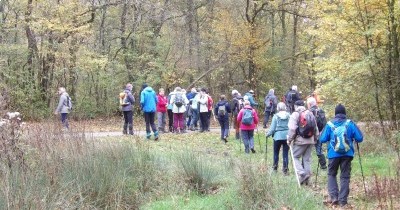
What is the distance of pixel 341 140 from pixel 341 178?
0.67 metres

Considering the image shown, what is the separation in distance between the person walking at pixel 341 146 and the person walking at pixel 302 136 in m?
1.28

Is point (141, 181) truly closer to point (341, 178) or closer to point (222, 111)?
point (341, 178)

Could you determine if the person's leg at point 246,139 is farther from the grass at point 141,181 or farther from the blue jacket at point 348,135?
the blue jacket at point 348,135

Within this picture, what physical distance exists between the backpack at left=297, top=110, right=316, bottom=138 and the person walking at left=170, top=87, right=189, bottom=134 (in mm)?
8447

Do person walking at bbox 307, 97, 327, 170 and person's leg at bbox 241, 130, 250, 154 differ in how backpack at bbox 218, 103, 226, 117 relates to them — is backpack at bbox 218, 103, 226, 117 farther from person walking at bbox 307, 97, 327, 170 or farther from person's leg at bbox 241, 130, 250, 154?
person walking at bbox 307, 97, 327, 170

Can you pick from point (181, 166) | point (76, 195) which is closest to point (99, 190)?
point (76, 195)

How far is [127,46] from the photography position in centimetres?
2831

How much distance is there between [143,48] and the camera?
28.5 m

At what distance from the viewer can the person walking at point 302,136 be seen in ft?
31.0

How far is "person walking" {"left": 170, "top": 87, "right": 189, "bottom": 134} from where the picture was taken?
17.6 m

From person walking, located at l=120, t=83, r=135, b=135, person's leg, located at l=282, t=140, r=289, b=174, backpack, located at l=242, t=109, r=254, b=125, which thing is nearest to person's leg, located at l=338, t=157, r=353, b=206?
person's leg, located at l=282, t=140, r=289, b=174

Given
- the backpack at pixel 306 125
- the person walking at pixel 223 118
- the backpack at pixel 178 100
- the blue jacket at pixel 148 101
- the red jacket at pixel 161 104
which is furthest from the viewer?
the red jacket at pixel 161 104

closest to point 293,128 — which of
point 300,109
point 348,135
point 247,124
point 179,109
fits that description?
point 300,109

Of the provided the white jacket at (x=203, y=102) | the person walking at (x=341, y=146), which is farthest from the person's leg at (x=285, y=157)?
the white jacket at (x=203, y=102)
